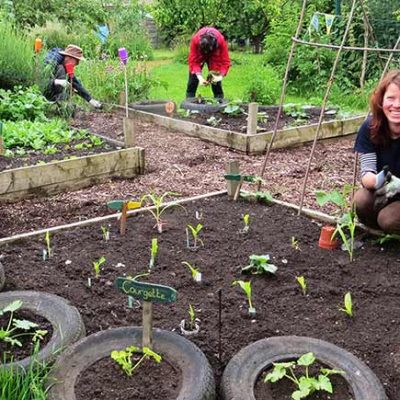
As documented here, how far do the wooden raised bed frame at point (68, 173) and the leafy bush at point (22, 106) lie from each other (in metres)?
1.67

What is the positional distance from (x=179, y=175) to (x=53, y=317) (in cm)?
305

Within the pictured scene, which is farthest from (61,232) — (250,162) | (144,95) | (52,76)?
(144,95)

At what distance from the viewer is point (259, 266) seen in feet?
10.1

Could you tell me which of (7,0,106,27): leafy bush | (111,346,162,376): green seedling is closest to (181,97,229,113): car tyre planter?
(7,0,106,27): leafy bush

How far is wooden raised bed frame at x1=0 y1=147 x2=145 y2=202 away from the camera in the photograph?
473cm

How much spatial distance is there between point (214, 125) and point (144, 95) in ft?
7.84

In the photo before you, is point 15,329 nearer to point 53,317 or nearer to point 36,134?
point 53,317

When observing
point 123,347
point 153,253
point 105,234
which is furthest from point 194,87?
point 123,347

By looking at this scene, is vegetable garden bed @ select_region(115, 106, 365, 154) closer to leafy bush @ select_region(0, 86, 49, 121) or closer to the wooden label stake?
leafy bush @ select_region(0, 86, 49, 121)

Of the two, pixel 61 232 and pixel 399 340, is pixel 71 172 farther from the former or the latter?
pixel 399 340

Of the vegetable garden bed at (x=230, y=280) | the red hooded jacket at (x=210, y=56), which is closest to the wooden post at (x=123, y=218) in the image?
the vegetable garden bed at (x=230, y=280)

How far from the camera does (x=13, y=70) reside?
7457mm

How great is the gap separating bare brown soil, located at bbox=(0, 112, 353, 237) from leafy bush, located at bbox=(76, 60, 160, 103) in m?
1.22

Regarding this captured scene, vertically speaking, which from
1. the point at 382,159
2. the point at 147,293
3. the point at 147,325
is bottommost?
the point at 147,325
